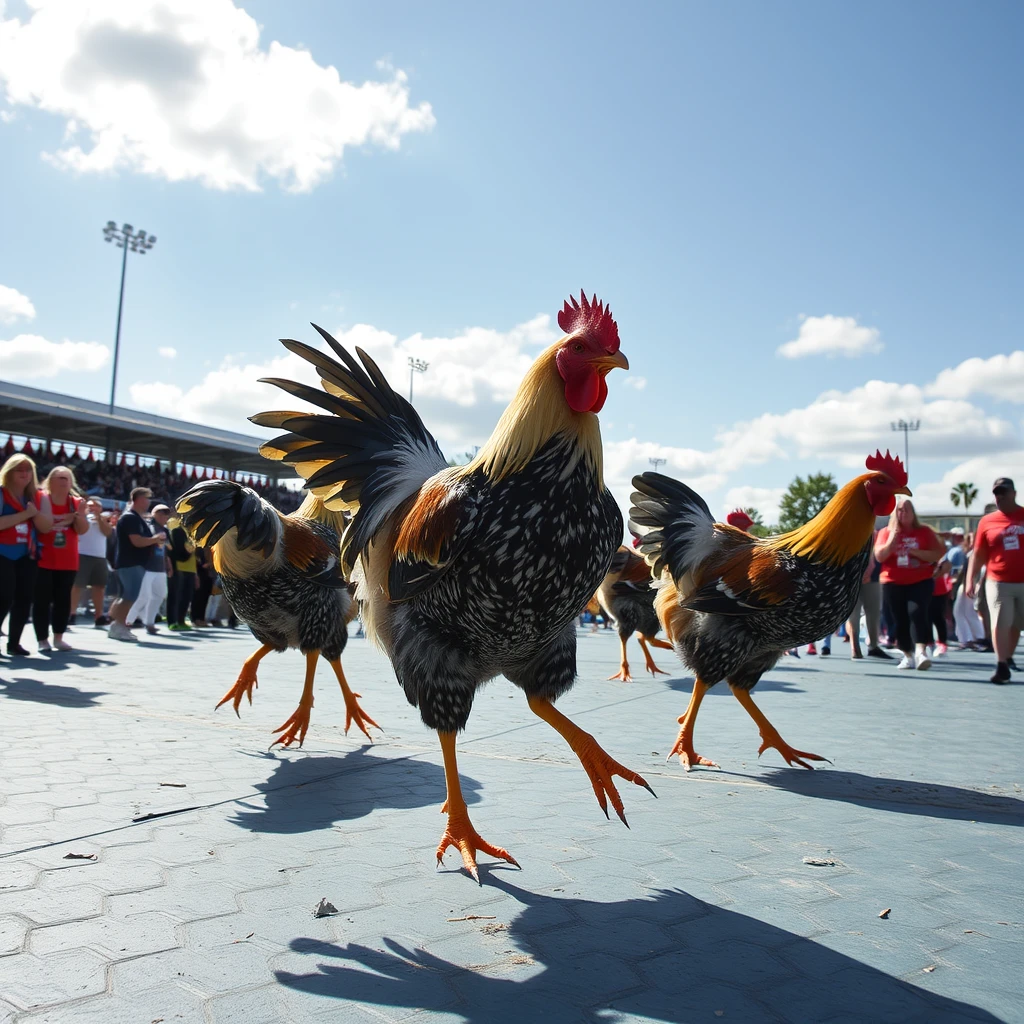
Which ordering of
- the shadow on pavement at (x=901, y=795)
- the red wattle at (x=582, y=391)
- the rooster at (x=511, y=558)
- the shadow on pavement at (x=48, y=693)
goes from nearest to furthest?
the rooster at (x=511, y=558) < the red wattle at (x=582, y=391) < the shadow on pavement at (x=901, y=795) < the shadow on pavement at (x=48, y=693)

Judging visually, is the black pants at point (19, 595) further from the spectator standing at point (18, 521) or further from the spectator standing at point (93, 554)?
the spectator standing at point (93, 554)

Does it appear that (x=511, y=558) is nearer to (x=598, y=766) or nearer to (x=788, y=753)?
(x=598, y=766)

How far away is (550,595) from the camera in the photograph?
9.27 feet

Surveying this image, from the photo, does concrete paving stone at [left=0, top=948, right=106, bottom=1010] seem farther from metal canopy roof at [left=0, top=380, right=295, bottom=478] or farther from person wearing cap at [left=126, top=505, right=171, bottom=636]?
metal canopy roof at [left=0, top=380, right=295, bottom=478]

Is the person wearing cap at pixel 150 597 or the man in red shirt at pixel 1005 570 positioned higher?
the man in red shirt at pixel 1005 570

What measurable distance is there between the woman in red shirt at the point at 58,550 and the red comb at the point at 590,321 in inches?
306

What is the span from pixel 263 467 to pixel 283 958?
1717 inches

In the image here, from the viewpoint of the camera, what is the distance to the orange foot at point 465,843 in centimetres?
288

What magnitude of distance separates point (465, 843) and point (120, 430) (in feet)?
124

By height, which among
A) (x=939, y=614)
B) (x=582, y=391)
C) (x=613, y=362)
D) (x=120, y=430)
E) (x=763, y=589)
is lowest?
(x=939, y=614)

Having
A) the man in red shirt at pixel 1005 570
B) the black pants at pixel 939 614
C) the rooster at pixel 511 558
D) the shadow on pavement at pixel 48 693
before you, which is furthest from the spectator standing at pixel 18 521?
the black pants at pixel 939 614

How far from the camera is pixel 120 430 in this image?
→ 35938 mm

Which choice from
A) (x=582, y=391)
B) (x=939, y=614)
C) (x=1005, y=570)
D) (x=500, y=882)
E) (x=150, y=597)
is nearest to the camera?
(x=500, y=882)

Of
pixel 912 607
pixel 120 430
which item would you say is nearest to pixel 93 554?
pixel 912 607
